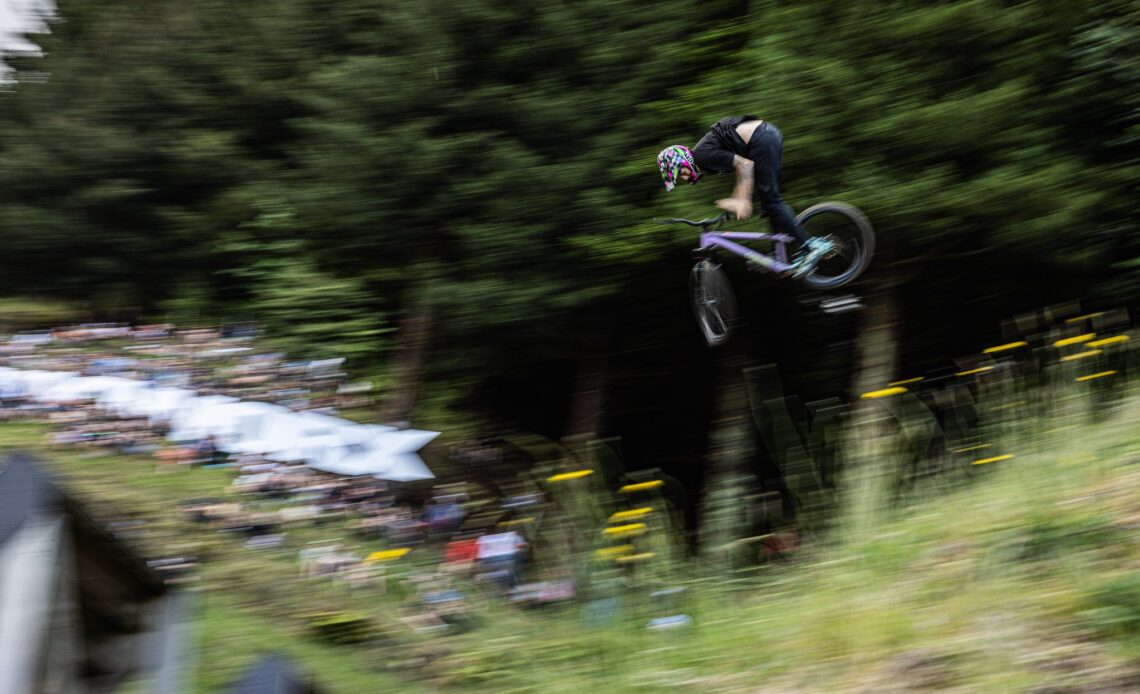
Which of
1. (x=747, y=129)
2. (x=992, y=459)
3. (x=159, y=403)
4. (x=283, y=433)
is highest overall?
(x=747, y=129)

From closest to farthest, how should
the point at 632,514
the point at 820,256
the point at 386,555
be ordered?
the point at 632,514, the point at 820,256, the point at 386,555

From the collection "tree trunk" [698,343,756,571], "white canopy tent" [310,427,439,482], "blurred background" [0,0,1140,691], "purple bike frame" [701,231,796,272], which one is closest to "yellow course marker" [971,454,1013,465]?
"blurred background" [0,0,1140,691]

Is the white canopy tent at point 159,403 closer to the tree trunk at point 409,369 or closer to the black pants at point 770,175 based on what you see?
the tree trunk at point 409,369

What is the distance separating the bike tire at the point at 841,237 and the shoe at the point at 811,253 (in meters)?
0.18

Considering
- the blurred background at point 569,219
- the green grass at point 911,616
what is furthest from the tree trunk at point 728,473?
the green grass at point 911,616

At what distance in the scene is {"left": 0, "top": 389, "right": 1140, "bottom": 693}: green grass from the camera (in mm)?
3848

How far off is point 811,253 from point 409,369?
658cm

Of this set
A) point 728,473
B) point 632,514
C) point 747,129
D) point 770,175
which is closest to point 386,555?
point 728,473

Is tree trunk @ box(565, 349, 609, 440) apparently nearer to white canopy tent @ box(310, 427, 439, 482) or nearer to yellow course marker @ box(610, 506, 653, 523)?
white canopy tent @ box(310, 427, 439, 482)

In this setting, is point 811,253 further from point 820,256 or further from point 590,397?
→ point 590,397

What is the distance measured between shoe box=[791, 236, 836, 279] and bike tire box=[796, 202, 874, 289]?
180mm

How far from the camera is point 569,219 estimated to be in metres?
11.1

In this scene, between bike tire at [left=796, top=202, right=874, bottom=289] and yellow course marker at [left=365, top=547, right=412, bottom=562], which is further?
yellow course marker at [left=365, top=547, right=412, bottom=562]

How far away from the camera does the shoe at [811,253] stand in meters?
7.43
